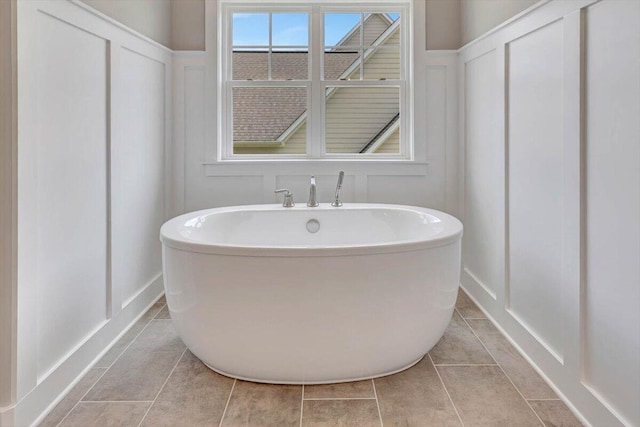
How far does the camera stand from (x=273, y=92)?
10.6 feet

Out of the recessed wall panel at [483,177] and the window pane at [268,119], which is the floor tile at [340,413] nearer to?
the recessed wall panel at [483,177]

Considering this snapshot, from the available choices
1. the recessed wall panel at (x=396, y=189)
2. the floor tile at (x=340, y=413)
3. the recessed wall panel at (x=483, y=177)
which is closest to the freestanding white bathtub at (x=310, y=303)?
the floor tile at (x=340, y=413)

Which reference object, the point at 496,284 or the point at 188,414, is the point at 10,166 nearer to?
the point at 188,414

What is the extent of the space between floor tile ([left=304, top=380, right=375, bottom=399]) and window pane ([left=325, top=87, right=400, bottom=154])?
1.92 metres

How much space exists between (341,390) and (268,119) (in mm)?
2146

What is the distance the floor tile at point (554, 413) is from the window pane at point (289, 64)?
101 inches

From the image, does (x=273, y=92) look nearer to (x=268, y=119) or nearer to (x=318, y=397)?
(x=268, y=119)

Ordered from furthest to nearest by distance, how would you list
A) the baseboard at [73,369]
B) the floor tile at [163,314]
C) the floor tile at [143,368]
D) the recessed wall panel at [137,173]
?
the floor tile at [163,314], the recessed wall panel at [137,173], the floor tile at [143,368], the baseboard at [73,369]

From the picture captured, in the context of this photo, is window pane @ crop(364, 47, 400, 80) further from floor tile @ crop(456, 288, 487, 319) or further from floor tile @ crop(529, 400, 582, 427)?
floor tile @ crop(529, 400, 582, 427)

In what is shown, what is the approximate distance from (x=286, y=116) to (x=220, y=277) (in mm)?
1878

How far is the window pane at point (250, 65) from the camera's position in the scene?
322 cm

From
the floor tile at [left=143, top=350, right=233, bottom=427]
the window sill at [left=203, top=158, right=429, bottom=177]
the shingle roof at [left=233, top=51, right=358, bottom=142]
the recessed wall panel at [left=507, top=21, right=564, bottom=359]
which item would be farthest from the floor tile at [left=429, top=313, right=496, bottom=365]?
the shingle roof at [left=233, top=51, right=358, bottom=142]

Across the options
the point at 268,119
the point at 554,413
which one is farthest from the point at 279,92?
the point at 554,413

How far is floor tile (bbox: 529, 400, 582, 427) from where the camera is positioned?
1509mm
